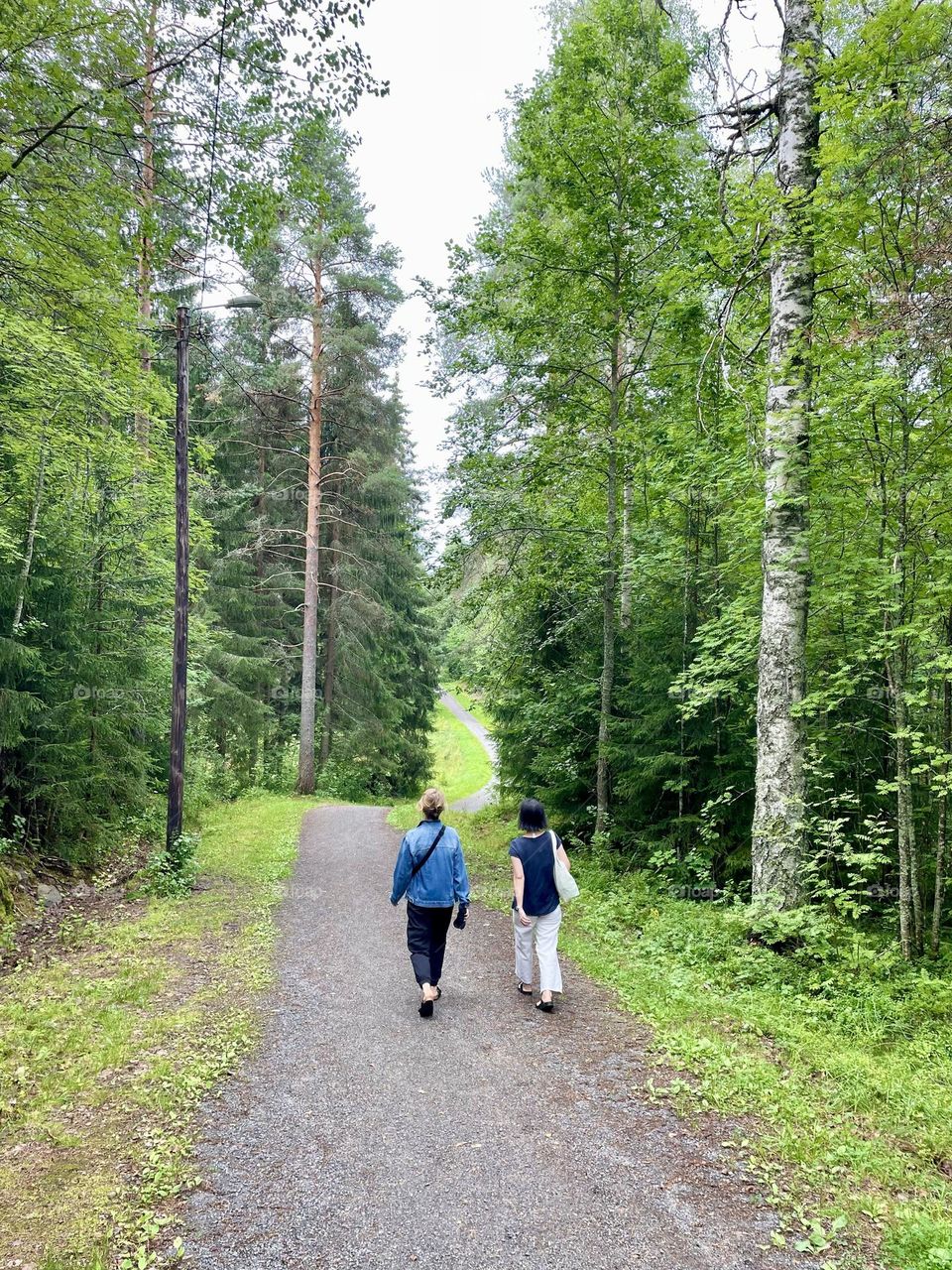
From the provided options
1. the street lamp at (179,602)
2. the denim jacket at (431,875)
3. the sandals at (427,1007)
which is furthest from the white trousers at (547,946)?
the street lamp at (179,602)

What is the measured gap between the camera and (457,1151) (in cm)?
Answer: 355

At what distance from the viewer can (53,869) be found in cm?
860

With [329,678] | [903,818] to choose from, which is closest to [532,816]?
[903,818]

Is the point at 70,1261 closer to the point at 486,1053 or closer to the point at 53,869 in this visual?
the point at 486,1053

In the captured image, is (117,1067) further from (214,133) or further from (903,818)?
(214,133)

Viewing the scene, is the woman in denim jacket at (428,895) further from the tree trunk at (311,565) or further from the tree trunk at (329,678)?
the tree trunk at (329,678)

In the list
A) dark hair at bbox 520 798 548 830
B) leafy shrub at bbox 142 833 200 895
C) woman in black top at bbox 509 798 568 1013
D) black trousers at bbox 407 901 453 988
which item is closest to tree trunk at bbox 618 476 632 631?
dark hair at bbox 520 798 548 830

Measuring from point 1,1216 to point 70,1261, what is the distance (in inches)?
21.3

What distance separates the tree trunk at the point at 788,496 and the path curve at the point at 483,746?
771 cm

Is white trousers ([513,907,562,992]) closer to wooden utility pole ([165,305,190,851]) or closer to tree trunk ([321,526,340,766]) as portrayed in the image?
wooden utility pole ([165,305,190,851])

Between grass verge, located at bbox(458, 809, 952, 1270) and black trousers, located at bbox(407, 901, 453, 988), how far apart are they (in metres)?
1.67

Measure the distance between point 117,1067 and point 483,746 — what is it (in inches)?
1474

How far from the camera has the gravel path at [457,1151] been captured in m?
2.89

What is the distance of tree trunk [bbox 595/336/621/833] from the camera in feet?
32.4
